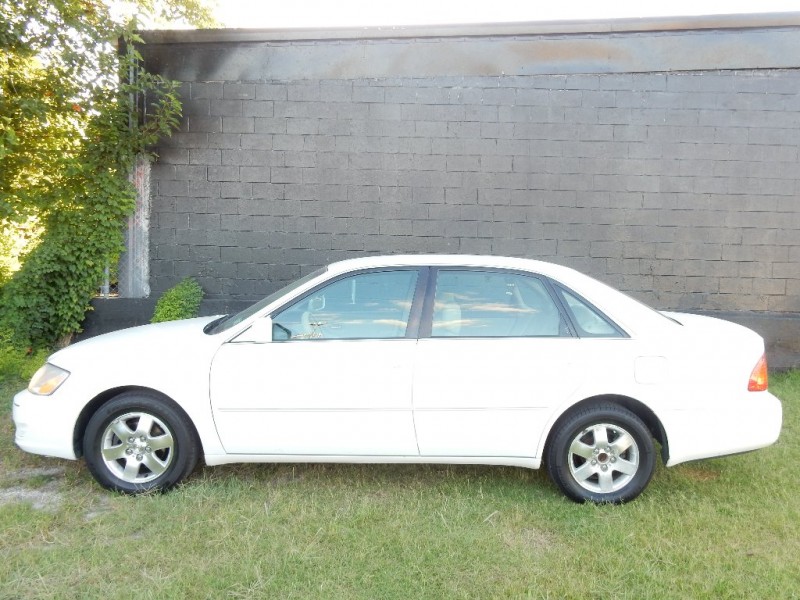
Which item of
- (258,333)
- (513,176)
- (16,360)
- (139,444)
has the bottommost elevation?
(16,360)

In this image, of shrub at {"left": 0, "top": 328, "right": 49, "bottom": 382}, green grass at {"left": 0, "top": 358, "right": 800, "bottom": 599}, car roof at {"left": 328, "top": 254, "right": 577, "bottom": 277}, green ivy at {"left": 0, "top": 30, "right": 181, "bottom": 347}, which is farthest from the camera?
green ivy at {"left": 0, "top": 30, "right": 181, "bottom": 347}

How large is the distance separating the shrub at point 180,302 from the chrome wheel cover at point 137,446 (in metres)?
3.14

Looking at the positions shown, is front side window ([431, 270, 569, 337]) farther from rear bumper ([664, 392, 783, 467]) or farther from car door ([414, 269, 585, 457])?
rear bumper ([664, 392, 783, 467])

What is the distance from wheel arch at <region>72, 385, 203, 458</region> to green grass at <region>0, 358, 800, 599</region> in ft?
1.00

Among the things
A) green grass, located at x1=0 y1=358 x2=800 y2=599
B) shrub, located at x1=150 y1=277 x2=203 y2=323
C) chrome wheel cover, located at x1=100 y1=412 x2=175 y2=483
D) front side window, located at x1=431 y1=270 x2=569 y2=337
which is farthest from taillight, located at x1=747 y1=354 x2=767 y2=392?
shrub, located at x1=150 y1=277 x2=203 y2=323

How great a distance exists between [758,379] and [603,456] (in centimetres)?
101

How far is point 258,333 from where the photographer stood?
13.1 ft

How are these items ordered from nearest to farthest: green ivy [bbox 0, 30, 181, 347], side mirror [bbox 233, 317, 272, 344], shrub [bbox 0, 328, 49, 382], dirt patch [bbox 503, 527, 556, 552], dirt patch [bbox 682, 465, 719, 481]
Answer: dirt patch [bbox 503, 527, 556, 552] < side mirror [bbox 233, 317, 272, 344] < dirt patch [bbox 682, 465, 719, 481] < shrub [bbox 0, 328, 49, 382] < green ivy [bbox 0, 30, 181, 347]

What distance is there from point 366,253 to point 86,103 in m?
3.38

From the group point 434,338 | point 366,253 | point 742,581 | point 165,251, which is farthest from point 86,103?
point 742,581

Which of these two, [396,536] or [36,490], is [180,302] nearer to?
[36,490]

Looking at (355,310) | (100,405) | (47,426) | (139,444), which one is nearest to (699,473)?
(355,310)

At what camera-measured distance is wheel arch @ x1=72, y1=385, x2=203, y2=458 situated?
4.02m

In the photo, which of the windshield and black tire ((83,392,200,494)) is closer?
black tire ((83,392,200,494))
